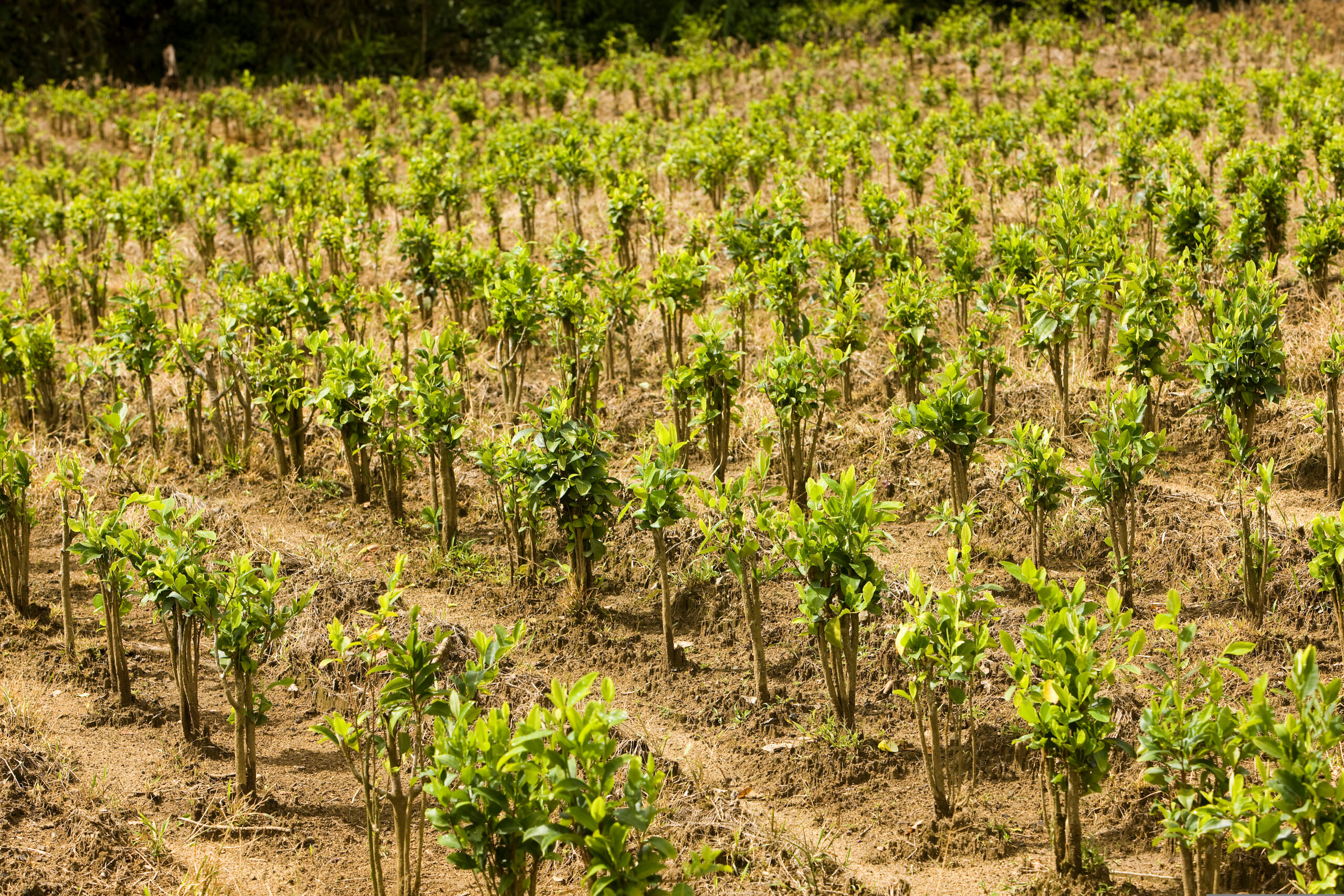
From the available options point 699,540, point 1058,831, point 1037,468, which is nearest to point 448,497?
point 699,540

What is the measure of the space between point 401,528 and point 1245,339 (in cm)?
386

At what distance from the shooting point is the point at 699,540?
17.9ft

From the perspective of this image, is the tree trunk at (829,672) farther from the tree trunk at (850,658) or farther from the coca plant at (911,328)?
the coca plant at (911,328)

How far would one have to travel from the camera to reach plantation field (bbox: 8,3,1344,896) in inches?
136

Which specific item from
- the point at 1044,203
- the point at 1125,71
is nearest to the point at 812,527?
the point at 1044,203

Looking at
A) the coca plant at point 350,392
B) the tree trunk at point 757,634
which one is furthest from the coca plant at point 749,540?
the coca plant at point 350,392

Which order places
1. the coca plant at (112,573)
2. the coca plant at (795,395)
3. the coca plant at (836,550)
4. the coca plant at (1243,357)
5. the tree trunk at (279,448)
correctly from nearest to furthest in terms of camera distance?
the coca plant at (836,550)
the coca plant at (112,573)
the coca plant at (1243,357)
the coca plant at (795,395)
the tree trunk at (279,448)

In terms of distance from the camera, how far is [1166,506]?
17.6 ft

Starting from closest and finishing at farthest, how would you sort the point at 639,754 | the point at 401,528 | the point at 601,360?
the point at 639,754, the point at 401,528, the point at 601,360

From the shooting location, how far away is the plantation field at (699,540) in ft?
11.3

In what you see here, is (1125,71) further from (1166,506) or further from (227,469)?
(227,469)

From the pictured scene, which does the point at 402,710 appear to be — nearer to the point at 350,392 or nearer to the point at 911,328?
the point at 350,392

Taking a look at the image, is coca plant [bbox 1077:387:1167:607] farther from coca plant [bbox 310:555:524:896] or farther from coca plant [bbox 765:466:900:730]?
coca plant [bbox 310:555:524:896]

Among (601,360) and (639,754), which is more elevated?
(601,360)
